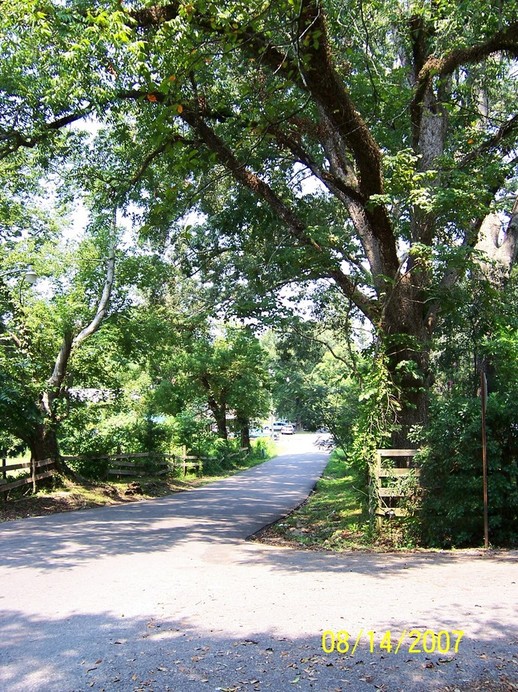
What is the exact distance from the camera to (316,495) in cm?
1948

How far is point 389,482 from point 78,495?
9553mm

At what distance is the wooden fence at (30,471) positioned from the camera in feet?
48.3

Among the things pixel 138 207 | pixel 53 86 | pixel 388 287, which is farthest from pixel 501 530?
pixel 138 207

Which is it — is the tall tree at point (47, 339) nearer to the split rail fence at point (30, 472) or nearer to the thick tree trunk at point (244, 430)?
the split rail fence at point (30, 472)

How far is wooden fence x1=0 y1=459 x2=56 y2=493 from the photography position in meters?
14.7

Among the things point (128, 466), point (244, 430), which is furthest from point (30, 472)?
point (244, 430)

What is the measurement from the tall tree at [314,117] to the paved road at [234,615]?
437 cm

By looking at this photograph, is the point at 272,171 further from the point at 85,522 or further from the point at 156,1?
the point at 85,522

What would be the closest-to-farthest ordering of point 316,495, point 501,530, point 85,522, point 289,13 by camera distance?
point 289,13
point 501,530
point 85,522
point 316,495

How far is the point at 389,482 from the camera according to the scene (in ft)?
33.0

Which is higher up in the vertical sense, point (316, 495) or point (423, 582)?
point (423, 582)

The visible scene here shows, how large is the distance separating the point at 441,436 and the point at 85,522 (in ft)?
25.1

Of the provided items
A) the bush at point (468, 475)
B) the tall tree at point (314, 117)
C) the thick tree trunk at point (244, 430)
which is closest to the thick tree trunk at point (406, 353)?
the tall tree at point (314, 117)

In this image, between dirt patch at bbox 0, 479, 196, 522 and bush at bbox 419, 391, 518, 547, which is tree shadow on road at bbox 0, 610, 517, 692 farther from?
dirt patch at bbox 0, 479, 196, 522
